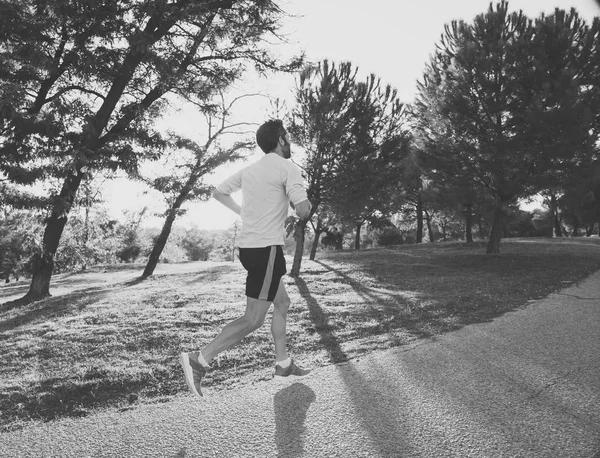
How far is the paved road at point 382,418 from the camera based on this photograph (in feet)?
6.97

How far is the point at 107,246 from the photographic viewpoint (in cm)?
3944

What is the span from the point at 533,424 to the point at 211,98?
9.20 meters

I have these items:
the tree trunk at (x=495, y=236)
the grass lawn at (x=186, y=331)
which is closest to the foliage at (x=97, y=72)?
the grass lawn at (x=186, y=331)

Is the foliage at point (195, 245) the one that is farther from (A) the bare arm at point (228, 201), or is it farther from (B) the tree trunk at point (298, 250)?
(A) the bare arm at point (228, 201)

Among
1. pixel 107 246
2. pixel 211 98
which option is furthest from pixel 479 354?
pixel 107 246

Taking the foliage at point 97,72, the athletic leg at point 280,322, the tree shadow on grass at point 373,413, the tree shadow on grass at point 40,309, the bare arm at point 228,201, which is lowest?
the tree shadow on grass at point 40,309

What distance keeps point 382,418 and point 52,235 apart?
390 inches

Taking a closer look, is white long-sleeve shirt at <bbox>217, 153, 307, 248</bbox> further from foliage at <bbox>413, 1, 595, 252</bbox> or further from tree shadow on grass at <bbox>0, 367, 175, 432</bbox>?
foliage at <bbox>413, 1, 595, 252</bbox>

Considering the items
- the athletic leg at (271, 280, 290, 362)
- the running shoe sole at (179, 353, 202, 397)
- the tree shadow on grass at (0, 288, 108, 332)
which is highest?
the athletic leg at (271, 280, 290, 362)

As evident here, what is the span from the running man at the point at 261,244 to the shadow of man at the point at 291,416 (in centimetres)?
27

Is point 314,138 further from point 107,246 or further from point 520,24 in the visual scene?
point 107,246

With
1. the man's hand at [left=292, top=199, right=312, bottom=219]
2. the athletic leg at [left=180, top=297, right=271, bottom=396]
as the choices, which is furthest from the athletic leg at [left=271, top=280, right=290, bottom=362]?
the man's hand at [left=292, top=199, right=312, bottom=219]

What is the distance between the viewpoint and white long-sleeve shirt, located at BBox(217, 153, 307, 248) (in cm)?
291

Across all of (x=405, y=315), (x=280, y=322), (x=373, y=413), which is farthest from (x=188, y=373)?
(x=405, y=315)
